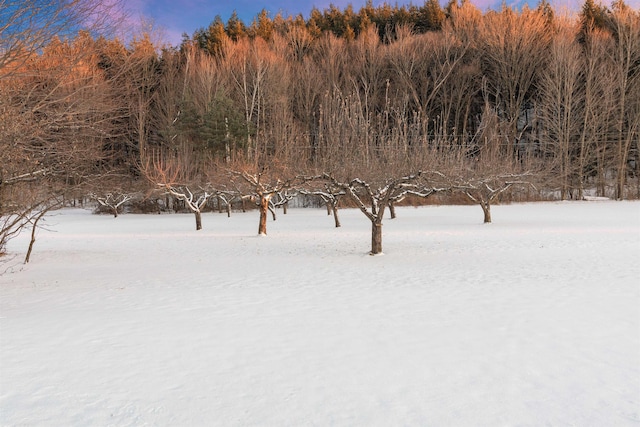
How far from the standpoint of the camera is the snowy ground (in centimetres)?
321

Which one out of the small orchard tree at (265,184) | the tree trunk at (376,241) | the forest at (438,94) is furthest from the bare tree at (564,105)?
the tree trunk at (376,241)

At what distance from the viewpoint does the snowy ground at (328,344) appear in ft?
10.5

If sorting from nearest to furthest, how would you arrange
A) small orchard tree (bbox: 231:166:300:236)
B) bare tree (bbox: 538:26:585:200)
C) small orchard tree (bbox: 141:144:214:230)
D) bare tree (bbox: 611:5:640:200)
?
small orchard tree (bbox: 231:166:300:236) → small orchard tree (bbox: 141:144:214:230) → bare tree (bbox: 538:26:585:200) → bare tree (bbox: 611:5:640:200)

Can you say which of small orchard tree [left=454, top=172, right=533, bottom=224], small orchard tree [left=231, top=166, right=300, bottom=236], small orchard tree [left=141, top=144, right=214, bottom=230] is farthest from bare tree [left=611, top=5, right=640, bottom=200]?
small orchard tree [left=141, top=144, right=214, bottom=230]

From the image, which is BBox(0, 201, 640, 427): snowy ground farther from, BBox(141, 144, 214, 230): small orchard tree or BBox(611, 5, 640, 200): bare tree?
BBox(611, 5, 640, 200): bare tree


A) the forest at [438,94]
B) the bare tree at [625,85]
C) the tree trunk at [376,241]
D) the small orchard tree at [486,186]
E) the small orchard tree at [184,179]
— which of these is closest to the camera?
the tree trunk at [376,241]

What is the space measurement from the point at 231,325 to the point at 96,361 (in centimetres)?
163

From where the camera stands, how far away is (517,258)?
1068 cm

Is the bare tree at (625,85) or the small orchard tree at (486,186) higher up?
the bare tree at (625,85)

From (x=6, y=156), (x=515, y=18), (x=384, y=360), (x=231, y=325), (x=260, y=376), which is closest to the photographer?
(x=260, y=376)

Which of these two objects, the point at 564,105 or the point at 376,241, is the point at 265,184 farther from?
the point at 564,105

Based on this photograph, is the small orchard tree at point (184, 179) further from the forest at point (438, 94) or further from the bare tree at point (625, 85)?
the bare tree at point (625, 85)

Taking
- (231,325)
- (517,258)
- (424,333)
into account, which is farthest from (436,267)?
(231,325)

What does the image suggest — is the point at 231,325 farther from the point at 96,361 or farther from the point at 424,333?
the point at 424,333
